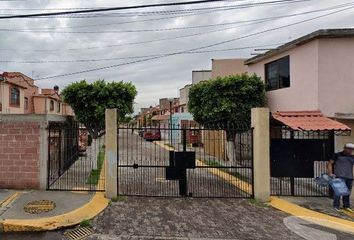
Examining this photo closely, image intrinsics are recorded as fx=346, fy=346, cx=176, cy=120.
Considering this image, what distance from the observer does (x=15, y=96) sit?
27656 millimetres

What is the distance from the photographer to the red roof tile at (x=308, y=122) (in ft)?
30.6

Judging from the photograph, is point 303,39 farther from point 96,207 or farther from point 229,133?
point 96,207

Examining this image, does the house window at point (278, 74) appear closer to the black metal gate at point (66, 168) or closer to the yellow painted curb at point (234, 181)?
the yellow painted curb at point (234, 181)

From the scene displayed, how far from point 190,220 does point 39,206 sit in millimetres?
3655

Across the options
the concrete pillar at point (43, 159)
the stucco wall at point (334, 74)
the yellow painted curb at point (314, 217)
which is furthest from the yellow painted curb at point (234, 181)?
the concrete pillar at point (43, 159)

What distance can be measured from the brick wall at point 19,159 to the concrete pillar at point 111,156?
213 centimetres

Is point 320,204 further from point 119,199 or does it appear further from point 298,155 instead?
point 119,199

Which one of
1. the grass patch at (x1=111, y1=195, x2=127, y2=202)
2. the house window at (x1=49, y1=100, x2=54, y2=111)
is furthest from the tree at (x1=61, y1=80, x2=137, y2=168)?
the house window at (x1=49, y1=100, x2=54, y2=111)

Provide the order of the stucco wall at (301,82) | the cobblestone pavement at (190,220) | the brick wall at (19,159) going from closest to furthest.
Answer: the cobblestone pavement at (190,220)
the brick wall at (19,159)
the stucco wall at (301,82)

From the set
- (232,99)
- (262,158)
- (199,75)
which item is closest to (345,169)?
(262,158)

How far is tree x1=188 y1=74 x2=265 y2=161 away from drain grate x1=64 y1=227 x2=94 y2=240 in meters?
8.15

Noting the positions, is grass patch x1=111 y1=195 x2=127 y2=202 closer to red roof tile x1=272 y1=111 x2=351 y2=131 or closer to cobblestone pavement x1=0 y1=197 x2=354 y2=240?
cobblestone pavement x1=0 y1=197 x2=354 y2=240

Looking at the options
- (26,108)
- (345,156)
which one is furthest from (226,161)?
(26,108)

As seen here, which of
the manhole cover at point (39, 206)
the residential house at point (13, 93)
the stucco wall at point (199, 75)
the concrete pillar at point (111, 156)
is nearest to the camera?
the manhole cover at point (39, 206)
